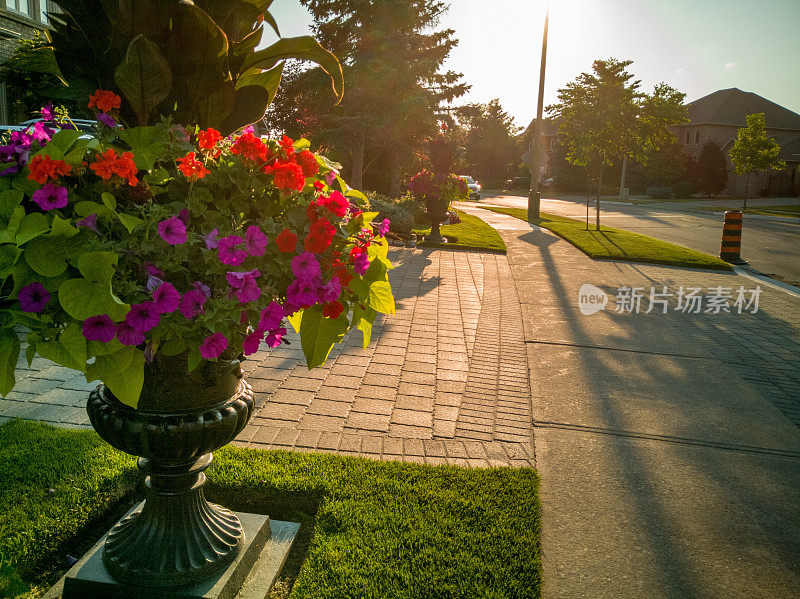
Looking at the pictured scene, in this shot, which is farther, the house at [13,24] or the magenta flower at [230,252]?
the house at [13,24]

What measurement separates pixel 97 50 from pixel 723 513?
3922 mm

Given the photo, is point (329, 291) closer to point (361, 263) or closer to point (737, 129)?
point (361, 263)

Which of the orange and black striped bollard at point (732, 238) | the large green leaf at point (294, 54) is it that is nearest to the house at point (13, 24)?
the large green leaf at point (294, 54)

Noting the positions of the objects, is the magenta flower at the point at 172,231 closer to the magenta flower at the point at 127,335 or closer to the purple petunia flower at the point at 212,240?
the purple petunia flower at the point at 212,240

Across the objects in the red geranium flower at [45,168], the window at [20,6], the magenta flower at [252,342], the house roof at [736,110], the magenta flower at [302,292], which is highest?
the house roof at [736,110]

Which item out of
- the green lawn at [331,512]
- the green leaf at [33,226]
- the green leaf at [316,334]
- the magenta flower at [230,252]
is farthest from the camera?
the green lawn at [331,512]

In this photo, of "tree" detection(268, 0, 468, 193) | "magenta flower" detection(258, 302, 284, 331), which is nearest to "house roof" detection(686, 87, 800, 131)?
"tree" detection(268, 0, 468, 193)

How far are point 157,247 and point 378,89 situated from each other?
76.6 feet

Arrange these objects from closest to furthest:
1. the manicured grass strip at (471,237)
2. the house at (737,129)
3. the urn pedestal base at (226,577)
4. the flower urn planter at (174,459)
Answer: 1. the flower urn planter at (174,459)
2. the urn pedestal base at (226,577)
3. the manicured grass strip at (471,237)
4. the house at (737,129)

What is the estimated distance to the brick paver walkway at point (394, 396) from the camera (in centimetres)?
415

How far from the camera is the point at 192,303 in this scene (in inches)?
74.6

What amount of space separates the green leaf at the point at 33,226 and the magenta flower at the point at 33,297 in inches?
5.7

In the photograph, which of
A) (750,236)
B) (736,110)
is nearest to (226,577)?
(750,236)

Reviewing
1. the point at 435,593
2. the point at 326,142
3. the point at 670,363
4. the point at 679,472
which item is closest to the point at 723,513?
the point at 679,472
